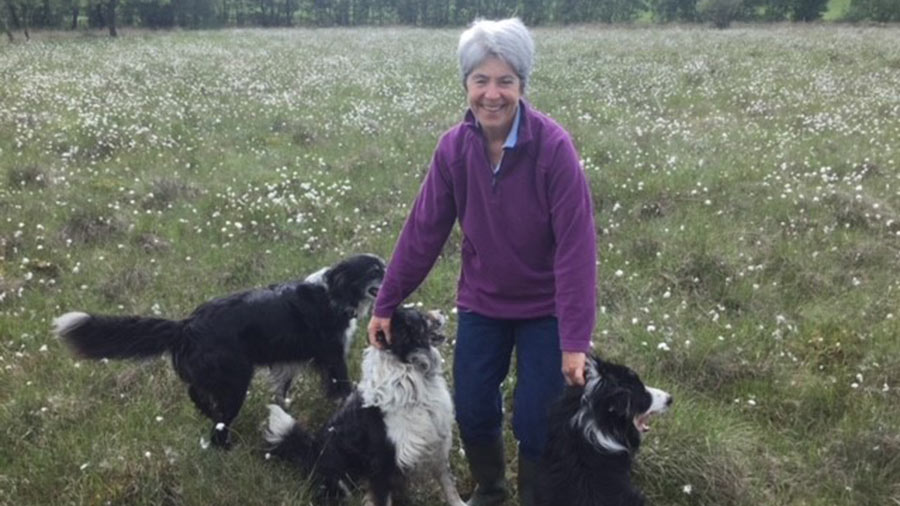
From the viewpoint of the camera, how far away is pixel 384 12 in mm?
82375

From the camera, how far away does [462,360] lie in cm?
438

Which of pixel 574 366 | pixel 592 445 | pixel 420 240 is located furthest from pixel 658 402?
pixel 420 240

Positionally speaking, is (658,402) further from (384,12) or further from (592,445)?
(384,12)

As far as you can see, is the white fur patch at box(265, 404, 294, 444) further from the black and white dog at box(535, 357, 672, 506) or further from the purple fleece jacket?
the black and white dog at box(535, 357, 672, 506)

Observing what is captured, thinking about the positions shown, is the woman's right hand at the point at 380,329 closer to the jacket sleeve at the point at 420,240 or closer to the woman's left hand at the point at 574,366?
the jacket sleeve at the point at 420,240

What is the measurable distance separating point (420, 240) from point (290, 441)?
1.73 metres

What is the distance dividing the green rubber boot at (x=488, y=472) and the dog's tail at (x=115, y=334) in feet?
7.38

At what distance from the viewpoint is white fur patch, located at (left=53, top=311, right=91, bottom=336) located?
175 inches

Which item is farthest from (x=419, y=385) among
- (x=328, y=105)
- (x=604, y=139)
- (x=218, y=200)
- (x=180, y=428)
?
(x=328, y=105)

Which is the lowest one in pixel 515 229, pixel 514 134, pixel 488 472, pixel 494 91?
pixel 488 472

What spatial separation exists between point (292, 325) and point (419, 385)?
1.46 meters

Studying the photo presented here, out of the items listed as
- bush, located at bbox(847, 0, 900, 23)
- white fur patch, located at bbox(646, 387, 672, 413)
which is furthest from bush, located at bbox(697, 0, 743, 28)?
white fur patch, located at bbox(646, 387, 672, 413)

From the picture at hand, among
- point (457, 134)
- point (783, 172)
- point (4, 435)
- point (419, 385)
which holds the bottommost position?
point (4, 435)

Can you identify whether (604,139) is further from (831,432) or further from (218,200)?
(831,432)
